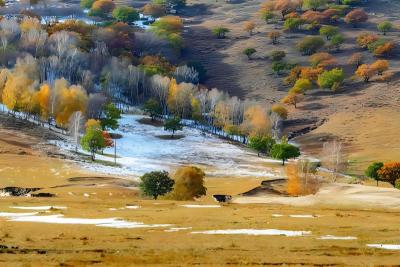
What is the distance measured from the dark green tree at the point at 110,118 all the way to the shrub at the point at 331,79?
222 feet

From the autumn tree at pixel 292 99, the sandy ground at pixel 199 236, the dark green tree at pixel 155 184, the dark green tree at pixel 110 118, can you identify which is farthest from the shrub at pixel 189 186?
the autumn tree at pixel 292 99

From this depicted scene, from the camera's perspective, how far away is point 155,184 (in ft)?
219

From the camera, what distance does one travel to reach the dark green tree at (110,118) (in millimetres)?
130875

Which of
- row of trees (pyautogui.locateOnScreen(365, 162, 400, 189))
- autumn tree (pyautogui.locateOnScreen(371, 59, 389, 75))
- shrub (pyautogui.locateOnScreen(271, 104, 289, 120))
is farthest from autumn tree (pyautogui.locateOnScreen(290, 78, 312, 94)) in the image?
row of trees (pyautogui.locateOnScreen(365, 162, 400, 189))

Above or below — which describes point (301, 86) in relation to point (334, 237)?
above

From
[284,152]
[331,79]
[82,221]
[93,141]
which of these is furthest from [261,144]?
[82,221]

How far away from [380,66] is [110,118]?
3426 inches

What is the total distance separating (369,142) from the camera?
136 meters

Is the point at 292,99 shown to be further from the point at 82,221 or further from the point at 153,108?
the point at 82,221

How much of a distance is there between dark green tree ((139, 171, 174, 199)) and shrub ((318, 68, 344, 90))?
390ft

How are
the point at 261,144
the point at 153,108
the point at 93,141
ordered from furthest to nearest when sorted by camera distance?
the point at 153,108 < the point at 261,144 < the point at 93,141

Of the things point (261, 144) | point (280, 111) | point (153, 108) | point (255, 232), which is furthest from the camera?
point (280, 111)

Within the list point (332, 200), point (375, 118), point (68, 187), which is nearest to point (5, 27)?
point (375, 118)

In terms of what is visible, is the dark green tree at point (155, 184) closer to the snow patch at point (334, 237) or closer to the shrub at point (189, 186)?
the shrub at point (189, 186)
